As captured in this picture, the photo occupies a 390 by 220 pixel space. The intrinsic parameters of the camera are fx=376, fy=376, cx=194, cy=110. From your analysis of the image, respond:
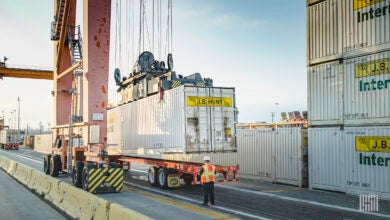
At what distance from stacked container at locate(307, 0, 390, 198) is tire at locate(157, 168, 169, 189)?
6.59 metres

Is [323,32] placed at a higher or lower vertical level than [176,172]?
higher

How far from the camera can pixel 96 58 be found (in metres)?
16.9

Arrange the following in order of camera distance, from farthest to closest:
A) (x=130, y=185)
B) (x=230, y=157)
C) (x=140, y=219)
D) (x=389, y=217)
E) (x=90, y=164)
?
(x=230, y=157), (x=130, y=185), (x=90, y=164), (x=389, y=217), (x=140, y=219)

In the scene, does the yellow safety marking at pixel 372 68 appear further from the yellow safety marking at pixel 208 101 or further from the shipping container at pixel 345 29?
the yellow safety marking at pixel 208 101

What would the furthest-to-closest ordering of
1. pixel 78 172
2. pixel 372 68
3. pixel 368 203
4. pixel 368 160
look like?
pixel 78 172
pixel 372 68
pixel 368 160
pixel 368 203

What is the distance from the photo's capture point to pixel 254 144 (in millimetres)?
20719

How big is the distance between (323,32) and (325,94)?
290 centimetres

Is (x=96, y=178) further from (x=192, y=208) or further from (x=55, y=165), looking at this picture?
(x=55, y=165)

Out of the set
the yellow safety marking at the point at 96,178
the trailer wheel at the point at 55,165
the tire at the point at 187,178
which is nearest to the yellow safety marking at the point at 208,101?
the tire at the point at 187,178

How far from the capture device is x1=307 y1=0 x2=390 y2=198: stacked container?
14742 mm

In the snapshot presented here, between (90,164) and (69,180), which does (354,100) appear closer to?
(90,164)

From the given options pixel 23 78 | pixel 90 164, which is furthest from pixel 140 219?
pixel 23 78

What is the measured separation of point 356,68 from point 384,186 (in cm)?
494

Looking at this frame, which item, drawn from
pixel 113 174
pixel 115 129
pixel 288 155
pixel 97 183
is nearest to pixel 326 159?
pixel 288 155
